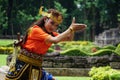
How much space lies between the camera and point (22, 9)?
6050cm

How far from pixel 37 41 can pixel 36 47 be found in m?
0.10

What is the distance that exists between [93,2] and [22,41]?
52.7 m

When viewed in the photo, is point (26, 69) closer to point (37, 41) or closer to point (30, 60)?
point (30, 60)

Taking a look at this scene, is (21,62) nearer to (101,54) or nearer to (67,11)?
(101,54)

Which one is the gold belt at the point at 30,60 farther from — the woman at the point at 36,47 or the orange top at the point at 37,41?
the orange top at the point at 37,41

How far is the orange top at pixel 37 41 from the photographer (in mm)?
5669

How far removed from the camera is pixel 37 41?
19.0 feet

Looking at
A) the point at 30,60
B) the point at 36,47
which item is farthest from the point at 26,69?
the point at 36,47

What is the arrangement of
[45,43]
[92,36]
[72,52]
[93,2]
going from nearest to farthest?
1. [45,43]
2. [72,52]
3. [93,2]
4. [92,36]

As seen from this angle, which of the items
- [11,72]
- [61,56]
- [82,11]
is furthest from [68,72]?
[82,11]

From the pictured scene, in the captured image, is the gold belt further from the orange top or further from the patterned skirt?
the orange top

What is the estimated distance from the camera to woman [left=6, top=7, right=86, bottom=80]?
226 inches

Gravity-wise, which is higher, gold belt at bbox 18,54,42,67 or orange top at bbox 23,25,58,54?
orange top at bbox 23,25,58,54

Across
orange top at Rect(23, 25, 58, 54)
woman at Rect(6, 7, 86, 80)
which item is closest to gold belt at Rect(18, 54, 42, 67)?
woman at Rect(6, 7, 86, 80)
